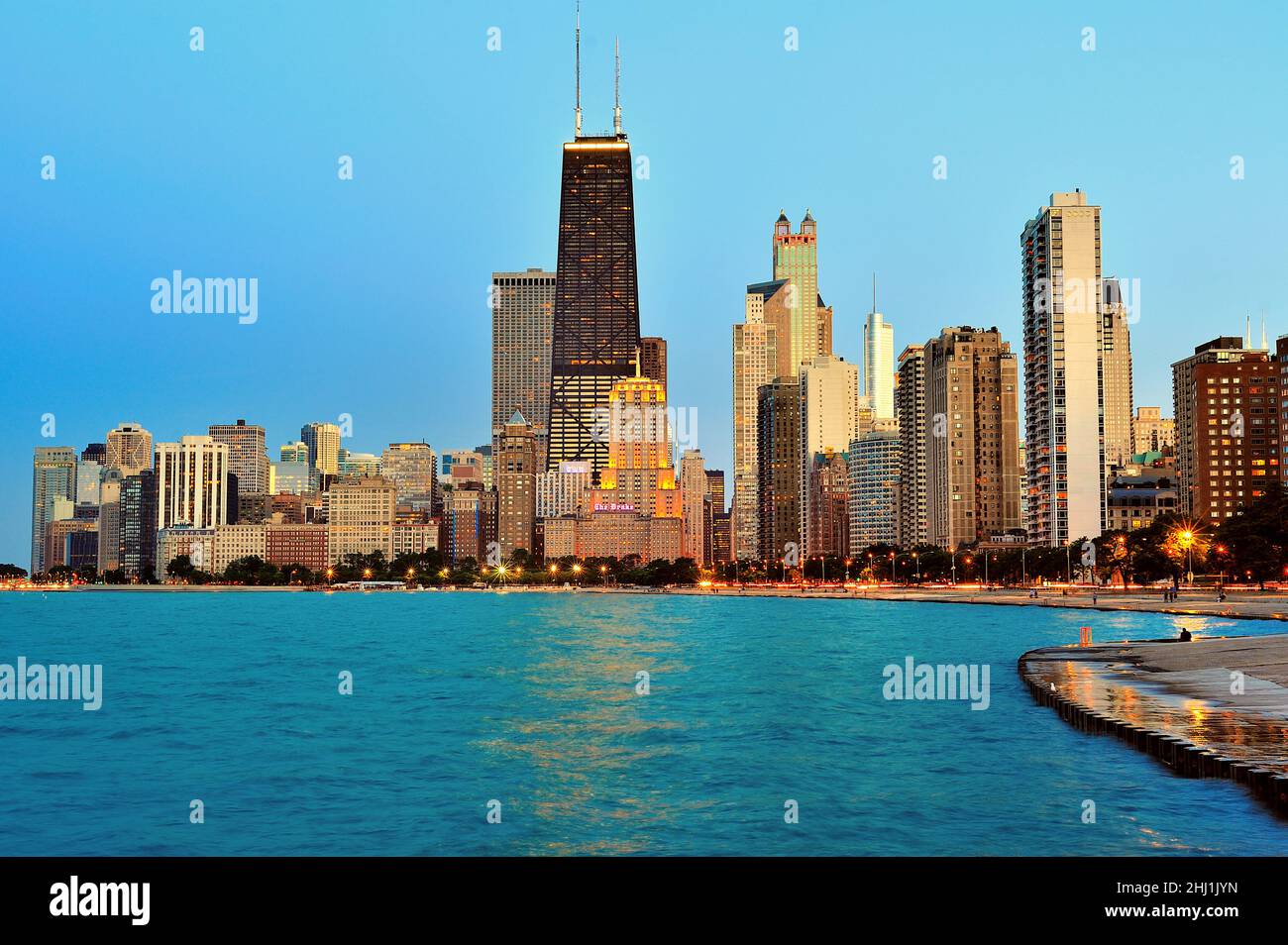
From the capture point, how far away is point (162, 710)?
201ft

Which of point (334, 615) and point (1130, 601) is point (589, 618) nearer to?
point (334, 615)

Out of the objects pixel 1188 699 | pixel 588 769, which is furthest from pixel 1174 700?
pixel 588 769

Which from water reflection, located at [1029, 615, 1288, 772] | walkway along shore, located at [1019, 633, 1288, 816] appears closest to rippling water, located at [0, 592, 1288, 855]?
walkway along shore, located at [1019, 633, 1288, 816]

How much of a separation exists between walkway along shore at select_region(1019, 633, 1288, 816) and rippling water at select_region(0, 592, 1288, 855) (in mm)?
896

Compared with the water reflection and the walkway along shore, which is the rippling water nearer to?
the walkway along shore

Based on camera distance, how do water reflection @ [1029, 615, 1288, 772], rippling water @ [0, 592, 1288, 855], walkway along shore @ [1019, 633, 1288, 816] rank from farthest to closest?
1. water reflection @ [1029, 615, 1288, 772]
2. walkway along shore @ [1019, 633, 1288, 816]
3. rippling water @ [0, 592, 1288, 855]

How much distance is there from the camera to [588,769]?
126 ft

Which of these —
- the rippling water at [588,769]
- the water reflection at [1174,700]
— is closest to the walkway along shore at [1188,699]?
the water reflection at [1174,700]

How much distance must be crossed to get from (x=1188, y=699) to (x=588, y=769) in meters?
21.4

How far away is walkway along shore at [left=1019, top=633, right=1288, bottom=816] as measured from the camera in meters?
30.2
